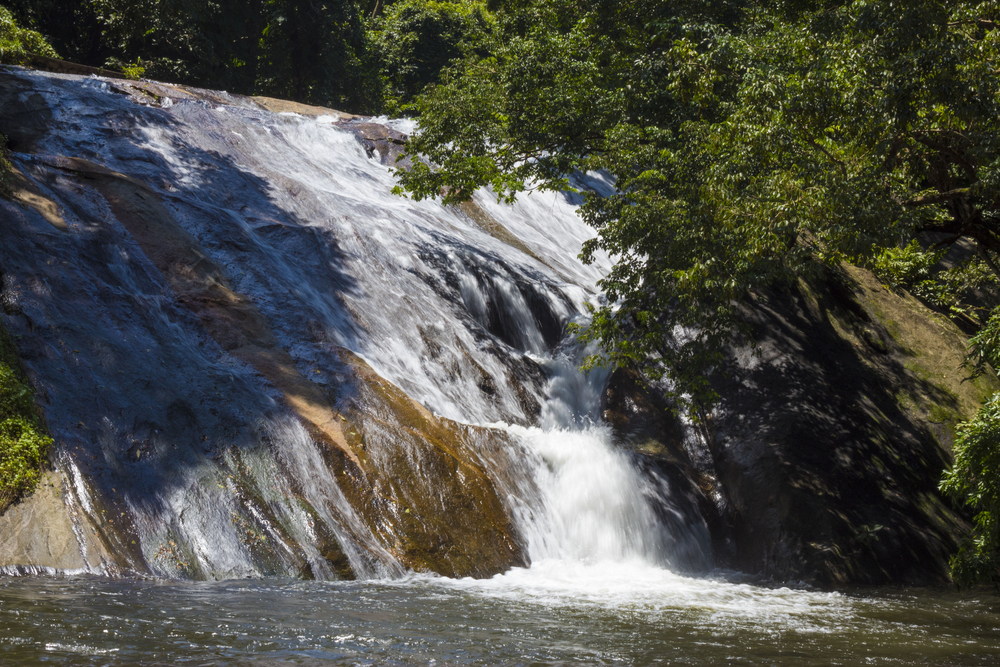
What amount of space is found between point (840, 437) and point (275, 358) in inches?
372

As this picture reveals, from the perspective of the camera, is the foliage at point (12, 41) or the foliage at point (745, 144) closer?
the foliage at point (745, 144)

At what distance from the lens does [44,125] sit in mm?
13914

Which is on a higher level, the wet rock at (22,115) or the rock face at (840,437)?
the wet rock at (22,115)

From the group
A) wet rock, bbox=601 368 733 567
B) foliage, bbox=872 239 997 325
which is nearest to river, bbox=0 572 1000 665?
wet rock, bbox=601 368 733 567

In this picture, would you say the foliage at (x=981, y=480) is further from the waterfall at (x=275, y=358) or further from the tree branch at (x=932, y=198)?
the waterfall at (x=275, y=358)

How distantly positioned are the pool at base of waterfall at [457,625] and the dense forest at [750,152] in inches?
67.9

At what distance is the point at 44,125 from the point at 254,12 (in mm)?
21154

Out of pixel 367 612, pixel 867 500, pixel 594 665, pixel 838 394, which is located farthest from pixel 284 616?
pixel 838 394

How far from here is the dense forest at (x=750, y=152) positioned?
8.25m

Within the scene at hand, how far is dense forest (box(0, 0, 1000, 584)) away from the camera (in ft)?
27.1

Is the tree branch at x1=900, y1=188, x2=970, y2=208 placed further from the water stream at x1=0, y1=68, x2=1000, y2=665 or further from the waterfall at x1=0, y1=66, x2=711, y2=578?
the waterfall at x1=0, y1=66, x2=711, y2=578

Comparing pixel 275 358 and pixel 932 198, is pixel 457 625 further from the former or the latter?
pixel 932 198

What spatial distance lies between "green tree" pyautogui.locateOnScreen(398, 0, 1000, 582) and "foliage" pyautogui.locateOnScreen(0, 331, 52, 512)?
308 inches

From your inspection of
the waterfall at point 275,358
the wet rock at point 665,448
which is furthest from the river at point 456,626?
the wet rock at point 665,448
